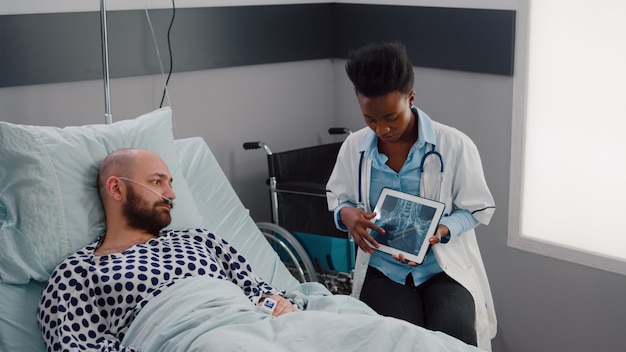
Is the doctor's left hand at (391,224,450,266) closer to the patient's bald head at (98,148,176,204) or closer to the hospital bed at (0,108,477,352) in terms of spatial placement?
the hospital bed at (0,108,477,352)

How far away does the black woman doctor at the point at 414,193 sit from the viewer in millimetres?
2166

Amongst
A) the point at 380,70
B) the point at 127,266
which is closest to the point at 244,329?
the point at 127,266

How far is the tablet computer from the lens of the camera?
85.7 inches

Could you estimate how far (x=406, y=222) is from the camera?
2.22 m

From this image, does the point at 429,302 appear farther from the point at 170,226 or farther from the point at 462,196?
the point at 170,226

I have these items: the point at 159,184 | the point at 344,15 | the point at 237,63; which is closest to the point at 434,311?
the point at 159,184

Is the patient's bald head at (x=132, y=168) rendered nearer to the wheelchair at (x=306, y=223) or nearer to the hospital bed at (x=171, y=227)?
the hospital bed at (x=171, y=227)

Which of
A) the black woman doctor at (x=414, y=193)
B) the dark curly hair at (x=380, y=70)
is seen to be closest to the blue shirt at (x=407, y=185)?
the black woman doctor at (x=414, y=193)

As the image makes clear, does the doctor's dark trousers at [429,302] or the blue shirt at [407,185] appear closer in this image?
the doctor's dark trousers at [429,302]

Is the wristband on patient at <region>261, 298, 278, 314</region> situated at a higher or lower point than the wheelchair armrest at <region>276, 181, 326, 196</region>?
lower

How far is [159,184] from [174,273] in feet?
1.04

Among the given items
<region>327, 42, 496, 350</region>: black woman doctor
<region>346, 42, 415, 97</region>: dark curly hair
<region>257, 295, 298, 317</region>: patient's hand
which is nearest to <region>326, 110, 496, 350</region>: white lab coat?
<region>327, 42, 496, 350</region>: black woman doctor

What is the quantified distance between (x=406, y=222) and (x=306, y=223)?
3.34 feet

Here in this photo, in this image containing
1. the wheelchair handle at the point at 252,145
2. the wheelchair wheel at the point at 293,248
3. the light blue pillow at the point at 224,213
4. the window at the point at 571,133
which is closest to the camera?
the light blue pillow at the point at 224,213
